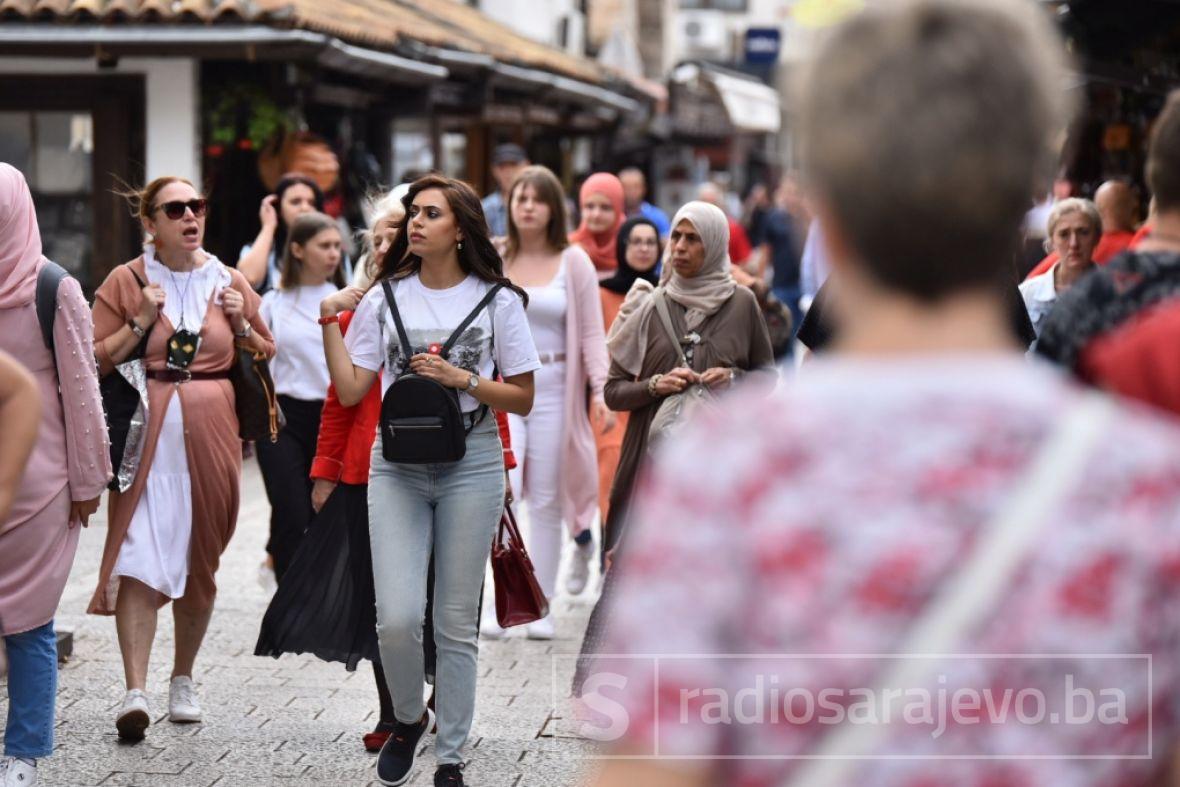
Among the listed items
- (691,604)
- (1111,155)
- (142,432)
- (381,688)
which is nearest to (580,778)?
(381,688)

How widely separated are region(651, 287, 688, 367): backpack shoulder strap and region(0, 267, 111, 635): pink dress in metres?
2.13

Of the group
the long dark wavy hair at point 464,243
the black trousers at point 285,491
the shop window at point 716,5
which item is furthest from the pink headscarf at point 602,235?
the shop window at point 716,5

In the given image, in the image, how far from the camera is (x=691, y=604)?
1.67m

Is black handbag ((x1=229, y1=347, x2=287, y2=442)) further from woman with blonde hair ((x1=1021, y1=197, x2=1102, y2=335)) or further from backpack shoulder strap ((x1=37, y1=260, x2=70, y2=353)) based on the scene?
woman with blonde hair ((x1=1021, y1=197, x2=1102, y2=335))

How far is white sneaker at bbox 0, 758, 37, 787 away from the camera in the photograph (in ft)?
16.6

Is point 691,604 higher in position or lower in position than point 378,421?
higher

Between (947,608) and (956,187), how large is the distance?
1.28 feet

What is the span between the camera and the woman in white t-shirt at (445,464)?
17.7ft

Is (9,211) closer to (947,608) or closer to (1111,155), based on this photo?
(947,608)

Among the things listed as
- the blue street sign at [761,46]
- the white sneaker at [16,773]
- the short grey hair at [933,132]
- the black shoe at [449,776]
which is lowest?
the black shoe at [449,776]

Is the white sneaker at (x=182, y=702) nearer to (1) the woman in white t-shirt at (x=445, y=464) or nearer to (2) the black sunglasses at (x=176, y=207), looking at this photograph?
(1) the woman in white t-shirt at (x=445, y=464)

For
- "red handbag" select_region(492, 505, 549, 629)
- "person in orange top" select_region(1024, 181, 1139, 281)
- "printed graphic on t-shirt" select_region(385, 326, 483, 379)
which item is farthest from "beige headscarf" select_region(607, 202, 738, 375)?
"person in orange top" select_region(1024, 181, 1139, 281)

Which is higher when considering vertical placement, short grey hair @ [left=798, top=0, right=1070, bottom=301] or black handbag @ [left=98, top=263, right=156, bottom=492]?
short grey hair @ [left=798, top=0, right=1070, bottom=301]

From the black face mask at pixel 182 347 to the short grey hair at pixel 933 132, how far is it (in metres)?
4.84
